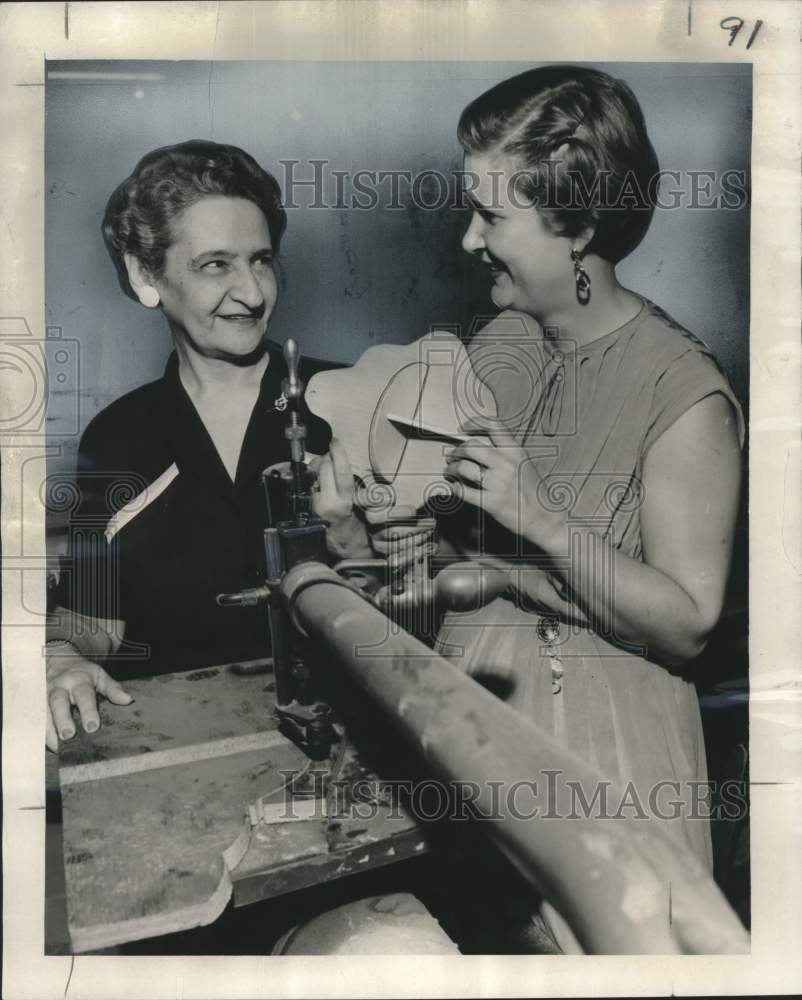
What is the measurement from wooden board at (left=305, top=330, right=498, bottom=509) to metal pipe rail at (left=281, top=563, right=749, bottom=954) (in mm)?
312

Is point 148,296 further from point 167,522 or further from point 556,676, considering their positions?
point 556,676

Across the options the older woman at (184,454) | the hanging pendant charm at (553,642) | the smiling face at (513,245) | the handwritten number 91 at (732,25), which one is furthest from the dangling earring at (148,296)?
the handwritten number 91 at (732,25)

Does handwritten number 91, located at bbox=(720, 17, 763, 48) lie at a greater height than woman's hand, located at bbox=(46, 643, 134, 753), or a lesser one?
greater

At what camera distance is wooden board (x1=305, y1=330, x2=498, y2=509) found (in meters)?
1.69

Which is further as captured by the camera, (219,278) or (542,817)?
(219,278)

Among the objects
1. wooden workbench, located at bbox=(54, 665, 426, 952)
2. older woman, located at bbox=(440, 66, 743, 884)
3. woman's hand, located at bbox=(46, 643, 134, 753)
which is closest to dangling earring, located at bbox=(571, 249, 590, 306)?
older woman, located at bbox=(440, 66, 743, 884)

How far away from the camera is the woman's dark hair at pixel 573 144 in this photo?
1642mm

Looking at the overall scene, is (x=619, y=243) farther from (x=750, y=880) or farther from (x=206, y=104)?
(x=750, y=880)

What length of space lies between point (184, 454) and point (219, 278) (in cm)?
32

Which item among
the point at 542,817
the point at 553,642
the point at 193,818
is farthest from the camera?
the point at 553,642

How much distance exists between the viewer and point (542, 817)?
1206 mm

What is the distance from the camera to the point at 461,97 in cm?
168

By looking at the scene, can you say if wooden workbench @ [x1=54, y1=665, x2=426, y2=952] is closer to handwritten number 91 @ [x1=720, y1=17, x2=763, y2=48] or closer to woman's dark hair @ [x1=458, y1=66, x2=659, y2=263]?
woman's dark hair @ [x1=458, y1=66, x2=659, y2=263]

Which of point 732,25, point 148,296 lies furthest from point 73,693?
point 732,25
